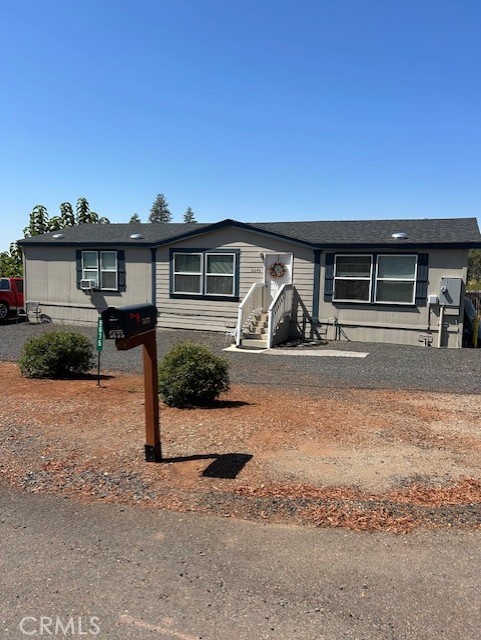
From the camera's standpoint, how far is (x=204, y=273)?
53.5ft

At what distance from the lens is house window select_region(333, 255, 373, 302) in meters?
14.3

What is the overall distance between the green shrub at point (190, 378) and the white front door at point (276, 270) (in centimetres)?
866

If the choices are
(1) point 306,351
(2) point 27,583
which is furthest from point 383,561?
(1) point 306,351

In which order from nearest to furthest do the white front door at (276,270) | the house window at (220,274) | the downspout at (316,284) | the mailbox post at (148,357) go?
the mailbox post at (148,357), the downspout at (316,284), the white front door at (276,270), the house window at (220,274)

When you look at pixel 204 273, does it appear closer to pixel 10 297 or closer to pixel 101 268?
pixel 101 268

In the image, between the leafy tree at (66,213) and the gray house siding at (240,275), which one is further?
the leafy tree at (66,213)

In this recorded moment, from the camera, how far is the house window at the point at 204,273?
52.6ft

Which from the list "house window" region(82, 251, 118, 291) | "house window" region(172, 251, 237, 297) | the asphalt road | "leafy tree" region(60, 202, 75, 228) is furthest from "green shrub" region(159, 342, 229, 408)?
"leafy tree" region(60, 202, 75, 228)

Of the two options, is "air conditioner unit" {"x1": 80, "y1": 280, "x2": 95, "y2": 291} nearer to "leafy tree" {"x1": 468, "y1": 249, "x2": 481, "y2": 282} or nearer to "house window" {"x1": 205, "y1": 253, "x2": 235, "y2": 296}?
"house window" {"x1": 205, "y1": 253, "x2": 235, "y2": 296}

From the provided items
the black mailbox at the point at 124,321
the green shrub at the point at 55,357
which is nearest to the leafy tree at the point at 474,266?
the green shrub at the point at 55,357

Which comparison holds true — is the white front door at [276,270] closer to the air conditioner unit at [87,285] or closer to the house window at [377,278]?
the house window at [377,278]

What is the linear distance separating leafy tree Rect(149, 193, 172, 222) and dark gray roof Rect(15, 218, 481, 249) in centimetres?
10875

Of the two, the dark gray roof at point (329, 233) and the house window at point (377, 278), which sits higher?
the dark gray roof at point (329, 233)

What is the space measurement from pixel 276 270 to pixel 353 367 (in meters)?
5.78
